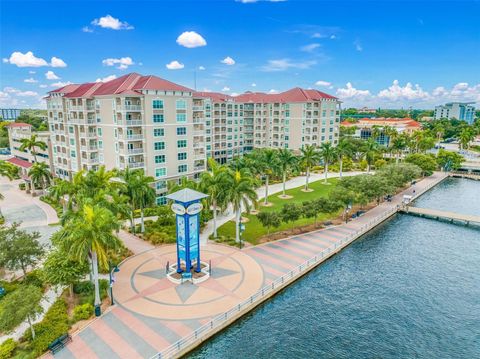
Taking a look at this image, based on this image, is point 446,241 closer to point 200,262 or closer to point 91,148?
point 200,262

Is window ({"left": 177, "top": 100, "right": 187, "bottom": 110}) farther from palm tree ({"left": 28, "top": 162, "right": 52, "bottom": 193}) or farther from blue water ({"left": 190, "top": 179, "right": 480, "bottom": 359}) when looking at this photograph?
blue water ({"left": 190, "top": 179, "right": 480, "bottom": 359})

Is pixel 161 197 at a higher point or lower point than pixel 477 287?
higher

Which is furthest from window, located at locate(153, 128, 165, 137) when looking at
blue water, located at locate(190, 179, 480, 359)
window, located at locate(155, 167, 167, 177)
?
blue water, located at locate(190, 179, 480, 359)

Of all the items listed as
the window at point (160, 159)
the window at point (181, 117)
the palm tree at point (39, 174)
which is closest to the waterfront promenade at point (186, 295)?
the window at point (160, 159)

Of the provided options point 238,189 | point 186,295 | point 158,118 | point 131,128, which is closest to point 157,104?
point 158,118

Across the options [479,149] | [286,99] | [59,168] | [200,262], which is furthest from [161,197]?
[479,149]

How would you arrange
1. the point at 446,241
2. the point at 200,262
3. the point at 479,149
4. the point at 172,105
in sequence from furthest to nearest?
the point at 479,149 → the point at 172,105 → the point at 446,241 → the point at 200,262

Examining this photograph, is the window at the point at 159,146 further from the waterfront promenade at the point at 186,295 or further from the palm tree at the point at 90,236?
the palm tree at the point at 90,236

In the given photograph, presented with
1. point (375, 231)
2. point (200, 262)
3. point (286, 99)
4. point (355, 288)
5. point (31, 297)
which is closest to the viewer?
point (31, 297)

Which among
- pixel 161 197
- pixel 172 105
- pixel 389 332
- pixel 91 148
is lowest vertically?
pixel 389 332
